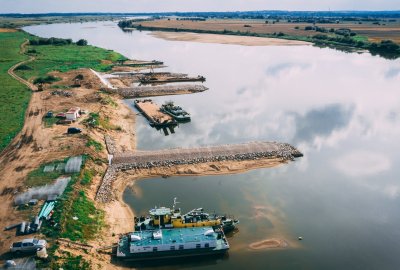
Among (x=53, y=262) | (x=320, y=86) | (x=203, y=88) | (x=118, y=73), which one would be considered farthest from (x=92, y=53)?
(x=53, y=262)

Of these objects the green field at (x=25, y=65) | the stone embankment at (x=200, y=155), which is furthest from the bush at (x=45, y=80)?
the stone embankment at (x=200, y=155)

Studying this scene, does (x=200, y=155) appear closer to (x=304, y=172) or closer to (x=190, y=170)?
(x=190, y=170)

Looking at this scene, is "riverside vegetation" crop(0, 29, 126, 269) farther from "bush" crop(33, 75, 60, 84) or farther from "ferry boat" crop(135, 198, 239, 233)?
"ferry boat" crop(135, 198, 239, 233)

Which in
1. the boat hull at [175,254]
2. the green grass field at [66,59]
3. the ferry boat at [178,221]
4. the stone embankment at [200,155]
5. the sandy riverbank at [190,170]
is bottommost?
the boat hull at [175,254]

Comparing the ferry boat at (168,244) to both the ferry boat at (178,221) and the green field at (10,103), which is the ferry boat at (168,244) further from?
the green field at (10,103)

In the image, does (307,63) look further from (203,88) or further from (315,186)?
(315,186)

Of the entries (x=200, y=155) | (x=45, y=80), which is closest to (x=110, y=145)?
(x=200, y=155)

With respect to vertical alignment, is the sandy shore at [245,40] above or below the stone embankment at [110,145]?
above
